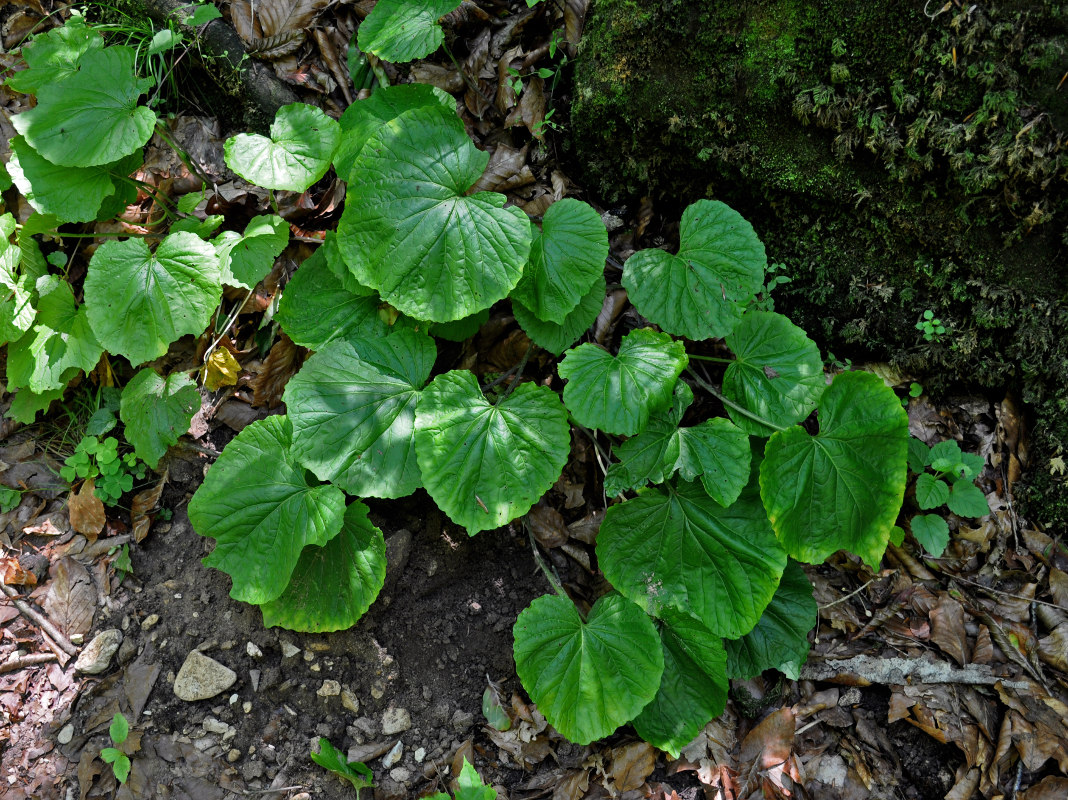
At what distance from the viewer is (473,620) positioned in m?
2.59

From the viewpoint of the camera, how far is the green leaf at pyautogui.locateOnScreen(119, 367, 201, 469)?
2693 millimetres

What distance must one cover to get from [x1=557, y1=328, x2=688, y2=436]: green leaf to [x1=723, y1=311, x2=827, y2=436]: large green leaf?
1.14 feet

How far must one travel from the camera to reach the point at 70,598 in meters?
2.61

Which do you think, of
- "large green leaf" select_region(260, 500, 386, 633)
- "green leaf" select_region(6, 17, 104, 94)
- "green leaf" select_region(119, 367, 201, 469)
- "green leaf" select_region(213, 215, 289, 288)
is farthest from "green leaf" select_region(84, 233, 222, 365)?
"large green leaf" select_region(260, 500, 386, 633)

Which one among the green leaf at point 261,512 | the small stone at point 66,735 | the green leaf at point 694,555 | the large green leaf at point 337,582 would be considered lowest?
the small stone at point 66,735

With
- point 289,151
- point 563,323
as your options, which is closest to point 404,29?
point 289,151

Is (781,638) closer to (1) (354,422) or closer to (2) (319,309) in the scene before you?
(1) (354,422)

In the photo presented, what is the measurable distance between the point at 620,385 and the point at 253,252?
158 centimetres

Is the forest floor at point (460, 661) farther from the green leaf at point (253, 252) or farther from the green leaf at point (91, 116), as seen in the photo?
the green leaf at point (91, 116)

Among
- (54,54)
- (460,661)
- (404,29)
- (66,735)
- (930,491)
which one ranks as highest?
(404,29)

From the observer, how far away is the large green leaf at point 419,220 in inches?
91.6

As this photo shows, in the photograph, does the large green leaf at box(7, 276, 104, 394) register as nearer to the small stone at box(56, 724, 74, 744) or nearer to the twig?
the twig

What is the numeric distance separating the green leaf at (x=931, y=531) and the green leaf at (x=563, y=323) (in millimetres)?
1568

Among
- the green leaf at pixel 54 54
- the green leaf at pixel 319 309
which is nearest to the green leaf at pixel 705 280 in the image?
the green leaf at pixel 319 309
